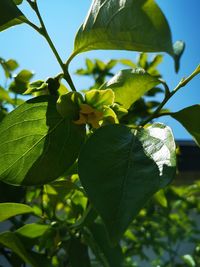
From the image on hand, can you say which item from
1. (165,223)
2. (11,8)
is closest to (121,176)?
(11,8)

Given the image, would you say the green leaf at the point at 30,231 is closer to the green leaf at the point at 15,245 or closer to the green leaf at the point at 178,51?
the green leaf at the point at 15,245

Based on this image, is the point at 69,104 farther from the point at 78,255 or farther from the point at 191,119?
the point at 78,255

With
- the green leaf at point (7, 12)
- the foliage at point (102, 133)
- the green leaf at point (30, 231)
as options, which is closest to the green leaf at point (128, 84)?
the foliage at point (102, 133)

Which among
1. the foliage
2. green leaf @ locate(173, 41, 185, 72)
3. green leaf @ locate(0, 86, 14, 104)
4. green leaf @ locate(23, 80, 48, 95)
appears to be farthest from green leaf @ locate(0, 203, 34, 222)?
green leaf @ locate(0, 86, 14, 104)

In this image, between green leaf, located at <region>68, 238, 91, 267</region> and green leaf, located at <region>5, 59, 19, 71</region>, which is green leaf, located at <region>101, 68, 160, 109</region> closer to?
green leaf, located at <region>68, 238, 91, 267</region>

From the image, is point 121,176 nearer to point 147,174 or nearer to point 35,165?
point 147,174
